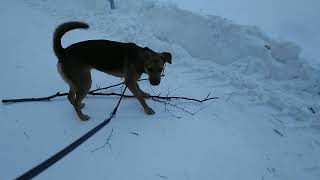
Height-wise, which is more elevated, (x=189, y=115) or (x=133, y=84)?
(x=133, y=84)

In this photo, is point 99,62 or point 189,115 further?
point 189,115

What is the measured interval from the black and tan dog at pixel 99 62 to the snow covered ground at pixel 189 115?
1.48 feet

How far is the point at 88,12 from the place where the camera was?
7.42 metres

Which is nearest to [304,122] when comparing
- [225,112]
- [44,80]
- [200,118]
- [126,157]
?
[225,112]

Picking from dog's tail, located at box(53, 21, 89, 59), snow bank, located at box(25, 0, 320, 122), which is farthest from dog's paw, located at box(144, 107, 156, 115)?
dog's tail, located at box(53, 21, 89, 59)

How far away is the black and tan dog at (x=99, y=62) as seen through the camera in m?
3.81

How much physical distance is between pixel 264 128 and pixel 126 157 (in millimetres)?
1724

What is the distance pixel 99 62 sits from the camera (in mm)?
3969

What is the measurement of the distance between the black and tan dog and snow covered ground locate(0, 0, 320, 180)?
0.45 m

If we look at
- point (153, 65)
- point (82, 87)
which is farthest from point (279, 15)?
point (82, 87)

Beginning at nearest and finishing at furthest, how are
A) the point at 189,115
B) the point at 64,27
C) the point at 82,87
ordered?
the point at 64,27 < the point at 82,87 < the point at 189,115

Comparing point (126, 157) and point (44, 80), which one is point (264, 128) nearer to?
point (126, 157)

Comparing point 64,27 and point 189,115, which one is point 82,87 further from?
point 189,115

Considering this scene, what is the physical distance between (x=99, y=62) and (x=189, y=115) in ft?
4.50
